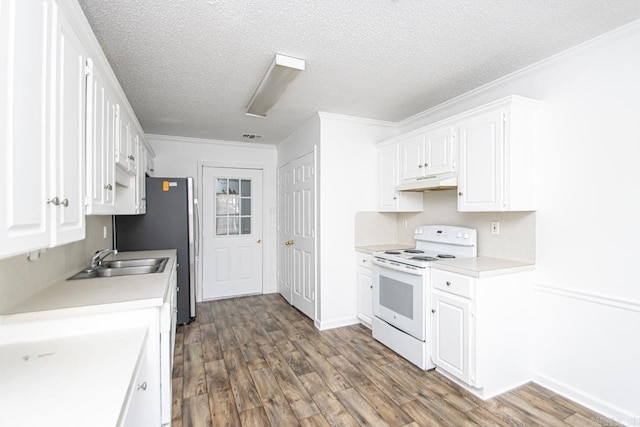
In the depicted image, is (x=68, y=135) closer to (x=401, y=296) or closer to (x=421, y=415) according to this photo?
(x=421, y=415)

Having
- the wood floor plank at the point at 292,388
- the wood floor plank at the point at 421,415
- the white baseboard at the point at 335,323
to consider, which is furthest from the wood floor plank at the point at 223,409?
the white baseboard at the point at 335,323

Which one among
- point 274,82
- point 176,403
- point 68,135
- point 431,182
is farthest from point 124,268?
point 431,182

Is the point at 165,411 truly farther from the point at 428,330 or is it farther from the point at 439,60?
the point at 439,60

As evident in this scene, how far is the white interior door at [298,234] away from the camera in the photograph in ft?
12.1

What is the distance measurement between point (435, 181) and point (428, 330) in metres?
1.29

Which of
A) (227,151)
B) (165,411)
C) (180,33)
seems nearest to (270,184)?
(227,151)

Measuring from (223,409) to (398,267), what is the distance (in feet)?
5.75

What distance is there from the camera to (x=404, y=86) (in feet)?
9.11

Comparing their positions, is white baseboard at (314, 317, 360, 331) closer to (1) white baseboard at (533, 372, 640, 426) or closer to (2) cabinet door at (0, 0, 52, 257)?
(1) white baseboard at (533, 372, 640, 426)

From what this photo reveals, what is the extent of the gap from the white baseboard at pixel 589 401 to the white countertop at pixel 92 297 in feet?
8.85

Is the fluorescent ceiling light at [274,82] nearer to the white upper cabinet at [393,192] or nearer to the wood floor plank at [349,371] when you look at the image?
the white upper cabinet at [393,192]

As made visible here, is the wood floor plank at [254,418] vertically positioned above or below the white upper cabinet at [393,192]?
below

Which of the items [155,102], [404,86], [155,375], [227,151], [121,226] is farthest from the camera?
[227,151]

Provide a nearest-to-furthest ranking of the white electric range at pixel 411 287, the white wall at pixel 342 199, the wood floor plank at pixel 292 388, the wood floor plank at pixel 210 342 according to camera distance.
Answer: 1. the wood floor plank at pixel 292 388
2. the white electric range at pixel 411 287
3. the wood floor plank at pixel 210 342
4. the white wall at pixel 342 199
